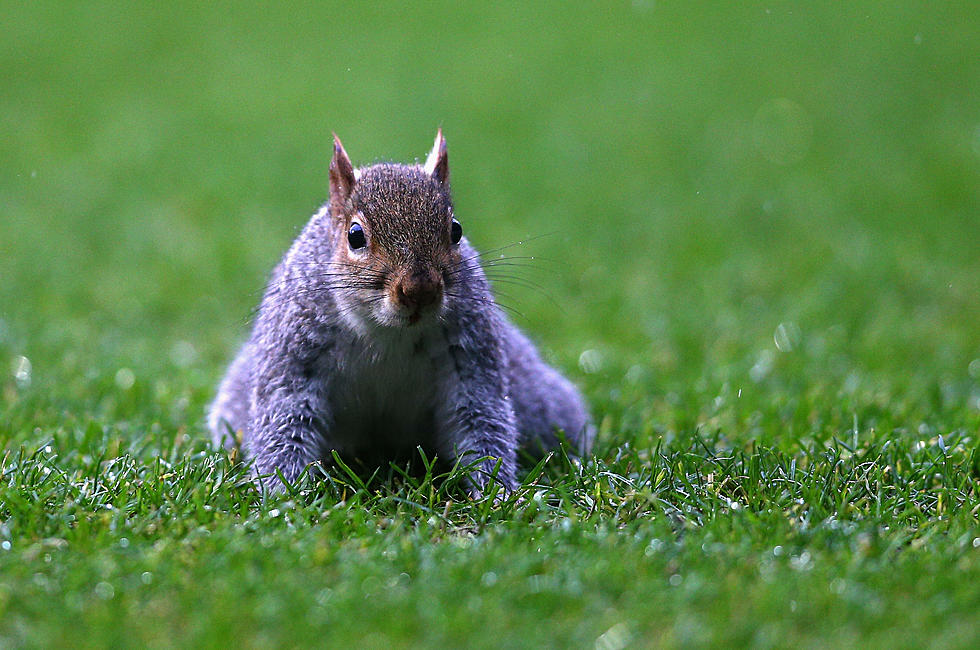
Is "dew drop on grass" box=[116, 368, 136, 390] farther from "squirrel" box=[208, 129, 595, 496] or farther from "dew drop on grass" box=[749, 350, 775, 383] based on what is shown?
"dew drop on grass" box=[749, 350, 775, 383]

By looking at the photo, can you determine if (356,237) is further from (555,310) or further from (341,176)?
(555,310)

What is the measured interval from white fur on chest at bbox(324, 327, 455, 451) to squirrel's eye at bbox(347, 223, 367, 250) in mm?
339

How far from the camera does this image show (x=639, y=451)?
5.03 metres

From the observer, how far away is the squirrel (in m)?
4.17

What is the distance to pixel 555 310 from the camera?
26.5ft

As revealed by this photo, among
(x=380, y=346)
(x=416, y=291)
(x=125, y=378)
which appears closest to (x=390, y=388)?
(x=380, y=346)

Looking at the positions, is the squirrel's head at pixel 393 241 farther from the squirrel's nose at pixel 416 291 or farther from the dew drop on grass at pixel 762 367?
the dew drop on grass at pixel 762 367

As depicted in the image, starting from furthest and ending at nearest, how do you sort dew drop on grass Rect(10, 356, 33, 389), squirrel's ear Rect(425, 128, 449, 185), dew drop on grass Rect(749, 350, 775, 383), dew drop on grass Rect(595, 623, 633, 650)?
1. dew drop on grass Rect(749, 350, 775, 383)
2. dew drop on grass Rect(10, 356, 33, 389)
3. squirrel's ear Rect(425, 128, 449, 185)
4. dew drop on grass Rect(595, 623, 633, 650)

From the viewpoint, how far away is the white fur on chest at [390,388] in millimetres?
4344

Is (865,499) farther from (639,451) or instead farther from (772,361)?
(772,361)

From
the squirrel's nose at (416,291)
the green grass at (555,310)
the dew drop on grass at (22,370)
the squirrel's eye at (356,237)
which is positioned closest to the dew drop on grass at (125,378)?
the green grass at (555,310)

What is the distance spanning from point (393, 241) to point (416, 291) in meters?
0.25

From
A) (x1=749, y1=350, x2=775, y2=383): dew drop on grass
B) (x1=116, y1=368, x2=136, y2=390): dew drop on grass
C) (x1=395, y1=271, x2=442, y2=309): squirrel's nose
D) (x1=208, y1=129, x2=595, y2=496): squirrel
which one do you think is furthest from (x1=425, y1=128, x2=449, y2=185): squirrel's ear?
(x1=749, y1=350, x2=775, y2=383): dew drop on grass

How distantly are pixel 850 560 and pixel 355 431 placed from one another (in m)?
1.99
